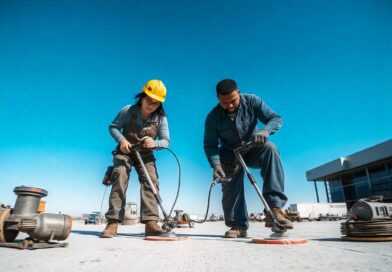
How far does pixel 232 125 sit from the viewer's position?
11.0 feet

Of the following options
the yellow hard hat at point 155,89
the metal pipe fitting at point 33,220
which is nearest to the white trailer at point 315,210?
the yellow hard hat at point 155,89

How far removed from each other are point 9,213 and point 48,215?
30 cm

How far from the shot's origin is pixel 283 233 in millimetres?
2150

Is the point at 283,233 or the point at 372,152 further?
the point at 372,152

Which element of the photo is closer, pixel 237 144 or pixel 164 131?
pixel 237 144

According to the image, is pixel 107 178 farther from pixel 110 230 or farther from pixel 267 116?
pixel 267 116

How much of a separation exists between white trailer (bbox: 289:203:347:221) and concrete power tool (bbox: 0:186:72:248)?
31444 millimetres

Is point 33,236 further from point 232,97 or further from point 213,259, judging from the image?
point 232,97

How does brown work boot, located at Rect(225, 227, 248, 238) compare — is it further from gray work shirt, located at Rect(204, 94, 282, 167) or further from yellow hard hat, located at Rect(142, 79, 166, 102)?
yellow hard hat, located at Rect(142, 79, 166, 102)

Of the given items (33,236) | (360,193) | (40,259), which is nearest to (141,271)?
(40,259)

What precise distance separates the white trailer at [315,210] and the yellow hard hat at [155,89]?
30.2 metres

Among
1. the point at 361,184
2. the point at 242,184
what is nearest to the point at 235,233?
the point at 242,184

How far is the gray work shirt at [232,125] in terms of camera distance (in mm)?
3234

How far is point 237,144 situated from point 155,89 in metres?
1.37
